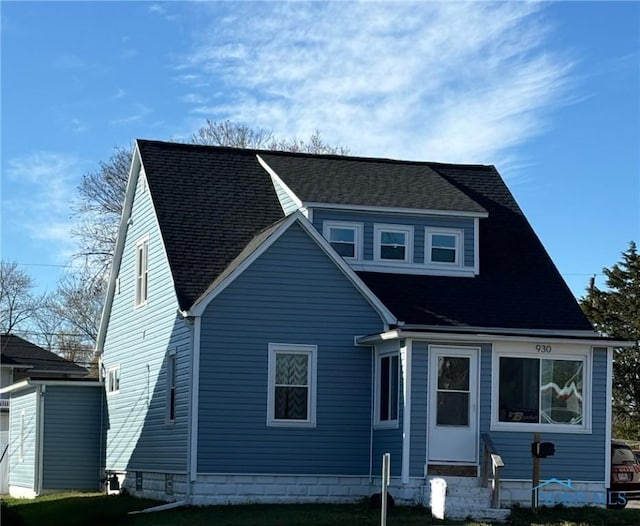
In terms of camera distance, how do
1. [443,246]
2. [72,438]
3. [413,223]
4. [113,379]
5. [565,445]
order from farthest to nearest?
1. [72,438]
2. [113,379]
3. [443,246]
4. [413,223]
5. [565,445]

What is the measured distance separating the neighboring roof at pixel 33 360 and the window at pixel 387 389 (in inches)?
885

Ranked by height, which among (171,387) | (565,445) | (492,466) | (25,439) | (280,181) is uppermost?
(280,181)

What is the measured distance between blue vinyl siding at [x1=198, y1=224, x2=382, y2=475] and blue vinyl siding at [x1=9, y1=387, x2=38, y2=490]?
31.8 feet

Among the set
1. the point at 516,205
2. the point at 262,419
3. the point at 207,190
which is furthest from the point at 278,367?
the point at 516,205

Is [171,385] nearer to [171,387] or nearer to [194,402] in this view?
[171,387]

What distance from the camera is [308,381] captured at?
902 inches

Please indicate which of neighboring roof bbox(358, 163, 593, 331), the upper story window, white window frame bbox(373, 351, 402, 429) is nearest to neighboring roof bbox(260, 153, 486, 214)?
the upper story window

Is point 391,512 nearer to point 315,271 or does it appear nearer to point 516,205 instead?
point 315,271

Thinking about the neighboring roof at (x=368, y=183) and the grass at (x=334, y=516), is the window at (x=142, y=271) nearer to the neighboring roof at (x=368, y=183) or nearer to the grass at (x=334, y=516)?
the neighboring roof at (x=368, y=183)

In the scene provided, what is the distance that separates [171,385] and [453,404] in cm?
634

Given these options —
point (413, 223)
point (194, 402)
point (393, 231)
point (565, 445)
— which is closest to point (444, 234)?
point (413, 223)

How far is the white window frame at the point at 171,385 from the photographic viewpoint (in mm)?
23703

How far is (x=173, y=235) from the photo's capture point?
24.3 metres

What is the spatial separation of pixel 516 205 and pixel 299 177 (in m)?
6.03
